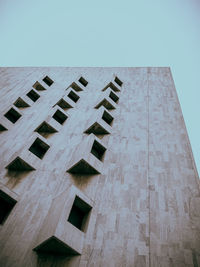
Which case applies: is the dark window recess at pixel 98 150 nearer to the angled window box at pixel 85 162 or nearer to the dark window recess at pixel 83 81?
the angled window box at pixel 85 162

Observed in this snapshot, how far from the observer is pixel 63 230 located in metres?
8.66

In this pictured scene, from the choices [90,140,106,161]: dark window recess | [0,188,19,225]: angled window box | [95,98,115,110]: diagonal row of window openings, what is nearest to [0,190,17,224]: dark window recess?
[0,188,19,225]: angled window box

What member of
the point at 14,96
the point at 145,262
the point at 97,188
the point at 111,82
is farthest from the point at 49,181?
the point at 111,82

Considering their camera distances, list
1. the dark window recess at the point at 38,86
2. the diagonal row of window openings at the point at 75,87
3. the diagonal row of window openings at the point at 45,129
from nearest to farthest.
→ the diagonal row of window openings at the point at 45,129 → the diagonal row of window openings at the point at 75,87 → the dark window recess at the point at 38,86

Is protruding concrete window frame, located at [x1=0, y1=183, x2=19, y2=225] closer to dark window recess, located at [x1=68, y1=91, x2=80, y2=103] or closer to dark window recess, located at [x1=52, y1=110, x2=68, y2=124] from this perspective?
dark window recess, located at [x1=52, y1=110, x2=68, y2=124]

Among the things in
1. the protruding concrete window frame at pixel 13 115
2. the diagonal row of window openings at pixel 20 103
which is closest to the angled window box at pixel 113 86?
the diagonal row of window openings at pixel 20 103

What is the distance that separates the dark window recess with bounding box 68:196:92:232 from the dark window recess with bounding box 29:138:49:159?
15.2 ft

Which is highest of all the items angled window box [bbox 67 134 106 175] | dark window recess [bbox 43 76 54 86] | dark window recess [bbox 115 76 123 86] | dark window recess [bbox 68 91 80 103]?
dark window recess [bbox 43 76 54 86]

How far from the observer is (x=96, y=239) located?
30.6 feet

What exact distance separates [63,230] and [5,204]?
3.91 meters

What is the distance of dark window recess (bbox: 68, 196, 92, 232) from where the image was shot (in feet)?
33.4

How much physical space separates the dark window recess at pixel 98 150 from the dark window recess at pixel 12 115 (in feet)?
23.9

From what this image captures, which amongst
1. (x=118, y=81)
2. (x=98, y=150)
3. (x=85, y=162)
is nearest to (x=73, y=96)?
(x=118, y=81)

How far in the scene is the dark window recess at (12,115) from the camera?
17.3 metres
